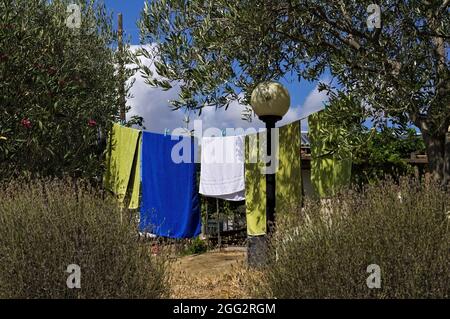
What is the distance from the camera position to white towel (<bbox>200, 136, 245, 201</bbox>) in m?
9.47

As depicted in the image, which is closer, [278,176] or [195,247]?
[278,176]

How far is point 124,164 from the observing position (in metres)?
11.1

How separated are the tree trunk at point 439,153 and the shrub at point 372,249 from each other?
5.84ft

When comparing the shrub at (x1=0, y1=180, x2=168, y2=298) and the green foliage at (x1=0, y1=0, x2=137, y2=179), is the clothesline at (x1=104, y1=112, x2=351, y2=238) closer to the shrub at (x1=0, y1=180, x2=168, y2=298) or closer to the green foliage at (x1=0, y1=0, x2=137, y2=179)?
the green foliage at (x1=0, y1=0, x2=137, y2=179)

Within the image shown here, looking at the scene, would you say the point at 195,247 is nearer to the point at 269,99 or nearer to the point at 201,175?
the point at 201,175

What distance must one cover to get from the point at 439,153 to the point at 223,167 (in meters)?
4.15

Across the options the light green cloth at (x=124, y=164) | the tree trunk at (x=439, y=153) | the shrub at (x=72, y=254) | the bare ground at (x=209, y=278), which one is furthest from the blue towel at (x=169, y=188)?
the shrub at (x=72, y=254)

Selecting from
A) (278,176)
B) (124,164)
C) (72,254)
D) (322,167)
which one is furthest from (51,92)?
(72,254)

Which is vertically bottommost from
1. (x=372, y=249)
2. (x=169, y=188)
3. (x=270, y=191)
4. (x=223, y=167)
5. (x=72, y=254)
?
(x=72, y=254)

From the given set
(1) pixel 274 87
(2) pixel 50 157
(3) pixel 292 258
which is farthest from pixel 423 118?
(2) pixel 50 157

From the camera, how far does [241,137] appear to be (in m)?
9.34

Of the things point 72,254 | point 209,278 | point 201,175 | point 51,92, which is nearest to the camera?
point 72,254

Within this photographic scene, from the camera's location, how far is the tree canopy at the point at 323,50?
5781mm

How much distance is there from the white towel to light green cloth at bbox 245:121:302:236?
13.7 inches
